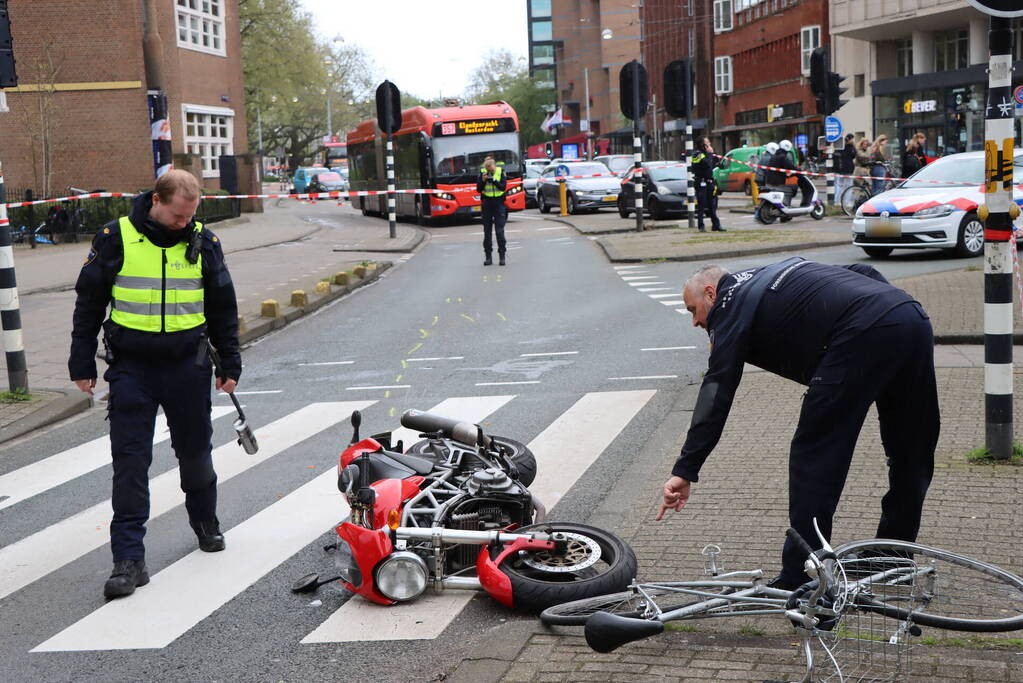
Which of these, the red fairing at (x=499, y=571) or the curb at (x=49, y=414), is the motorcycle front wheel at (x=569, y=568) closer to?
the red fairing at (x=499, y=571)

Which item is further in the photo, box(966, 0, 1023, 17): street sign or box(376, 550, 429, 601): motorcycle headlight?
box(966, 0, 1023, 17): street sign

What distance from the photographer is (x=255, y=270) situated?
22.3m

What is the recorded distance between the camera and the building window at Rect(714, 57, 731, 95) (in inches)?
2847

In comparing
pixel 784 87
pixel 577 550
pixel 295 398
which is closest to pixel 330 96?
pixel 784 87

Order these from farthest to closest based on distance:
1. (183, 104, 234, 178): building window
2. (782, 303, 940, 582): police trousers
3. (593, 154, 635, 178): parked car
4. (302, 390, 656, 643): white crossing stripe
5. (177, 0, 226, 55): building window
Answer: (183, 104, 234, 178): building window < (593, 154, 635, 178): parked car < (177, 0, 226, 55): building window < (302, 390, 656, 643): white crossing stripe < (782, 303, 940, 582): police trousers

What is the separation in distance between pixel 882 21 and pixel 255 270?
34441 millimetres

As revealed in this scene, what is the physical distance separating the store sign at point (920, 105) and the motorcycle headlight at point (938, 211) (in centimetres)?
3211

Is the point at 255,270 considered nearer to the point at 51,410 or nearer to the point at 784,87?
the point at 51,410

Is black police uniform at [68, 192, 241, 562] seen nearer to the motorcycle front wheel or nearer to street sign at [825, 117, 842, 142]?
the motorcycle front wheel

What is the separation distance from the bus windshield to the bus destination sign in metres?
0.12

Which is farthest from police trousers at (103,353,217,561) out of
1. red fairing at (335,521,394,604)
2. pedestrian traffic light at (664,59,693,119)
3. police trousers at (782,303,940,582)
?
pedestrian traffic light at (664,59,693,119)

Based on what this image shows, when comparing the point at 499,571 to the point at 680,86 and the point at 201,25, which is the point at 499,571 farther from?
the point at 201,25

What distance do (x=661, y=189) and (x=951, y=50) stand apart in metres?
23.0

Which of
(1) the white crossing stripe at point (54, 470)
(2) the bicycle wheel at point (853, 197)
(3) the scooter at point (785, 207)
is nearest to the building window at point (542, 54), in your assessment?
(3) the scooter at point (785, 207)
